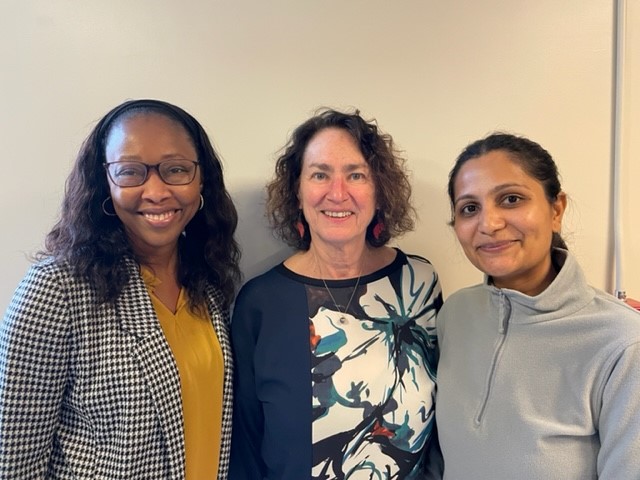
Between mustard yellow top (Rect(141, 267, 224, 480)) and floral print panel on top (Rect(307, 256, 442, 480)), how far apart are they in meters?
0.26

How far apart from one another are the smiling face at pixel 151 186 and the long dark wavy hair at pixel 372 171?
35 centimetres

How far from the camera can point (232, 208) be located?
4.31ft

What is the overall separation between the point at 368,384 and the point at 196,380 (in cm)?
45

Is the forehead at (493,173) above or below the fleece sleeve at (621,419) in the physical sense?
above

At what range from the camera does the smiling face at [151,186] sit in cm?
104

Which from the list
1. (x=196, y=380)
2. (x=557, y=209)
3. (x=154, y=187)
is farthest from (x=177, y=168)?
(x=557, y=209)

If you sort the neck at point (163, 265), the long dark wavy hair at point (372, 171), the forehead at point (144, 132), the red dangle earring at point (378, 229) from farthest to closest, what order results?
1. the red dangle earring at point (378, 229)
2. the long dark wavy hair at point (372, 171)
3. the neck at point (163, 265)
4. the forehead at point (144, 132)

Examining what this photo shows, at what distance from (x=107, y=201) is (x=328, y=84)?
31.3 inches

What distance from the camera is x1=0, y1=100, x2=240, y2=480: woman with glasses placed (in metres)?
0.95

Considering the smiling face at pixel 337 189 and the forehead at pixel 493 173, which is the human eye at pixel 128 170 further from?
the forehead at pixel 493 173

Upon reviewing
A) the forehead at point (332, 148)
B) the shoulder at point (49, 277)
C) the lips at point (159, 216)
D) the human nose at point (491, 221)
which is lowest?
the shoulder at point (49, 277)

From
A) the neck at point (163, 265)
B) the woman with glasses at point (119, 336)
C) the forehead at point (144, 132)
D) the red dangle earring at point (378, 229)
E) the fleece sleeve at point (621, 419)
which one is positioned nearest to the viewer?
the fleece sleeve at point (621, 419)

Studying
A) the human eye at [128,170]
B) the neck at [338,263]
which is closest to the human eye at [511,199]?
the neck at [338,263]

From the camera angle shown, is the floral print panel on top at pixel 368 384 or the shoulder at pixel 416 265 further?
the shoulder at pixel 416 265
